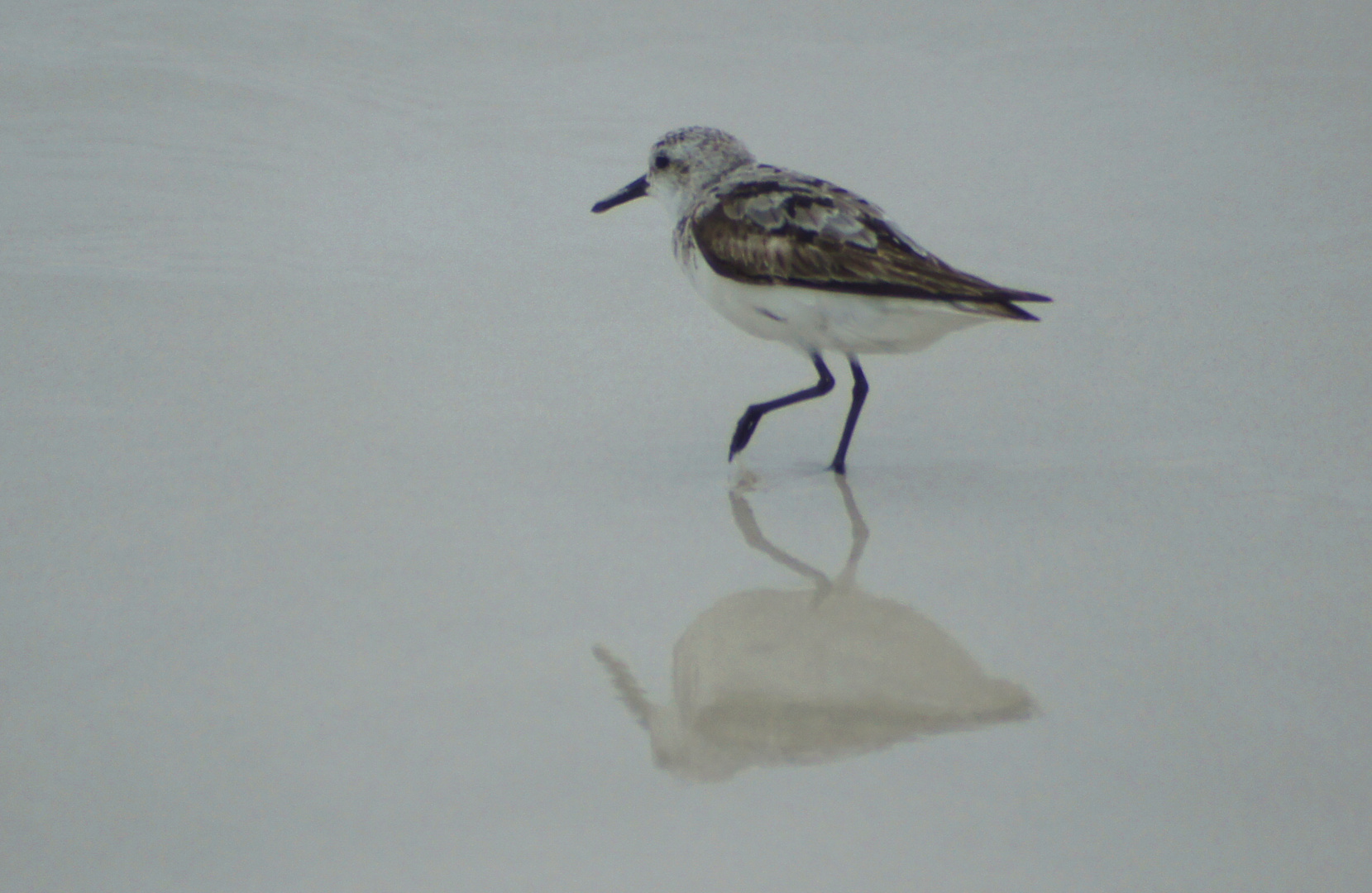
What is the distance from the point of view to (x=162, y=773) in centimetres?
300

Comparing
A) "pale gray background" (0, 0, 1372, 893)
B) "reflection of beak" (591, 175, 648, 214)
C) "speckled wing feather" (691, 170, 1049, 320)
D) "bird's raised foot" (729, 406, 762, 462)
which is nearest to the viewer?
"pale gray background" (0, 0, 1372, 893)

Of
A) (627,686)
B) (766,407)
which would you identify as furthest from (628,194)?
(627,686)

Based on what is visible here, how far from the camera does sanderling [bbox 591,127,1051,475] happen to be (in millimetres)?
4020

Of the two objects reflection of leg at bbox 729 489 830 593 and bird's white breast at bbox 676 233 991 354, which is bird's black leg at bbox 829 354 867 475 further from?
reflection of leg at bbox 729 489 830 593

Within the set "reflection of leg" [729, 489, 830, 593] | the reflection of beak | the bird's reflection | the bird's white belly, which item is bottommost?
the bird's reflection

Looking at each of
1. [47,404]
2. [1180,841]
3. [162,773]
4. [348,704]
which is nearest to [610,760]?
[348,704]

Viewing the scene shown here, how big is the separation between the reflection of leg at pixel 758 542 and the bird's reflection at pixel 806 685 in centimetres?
→ 6

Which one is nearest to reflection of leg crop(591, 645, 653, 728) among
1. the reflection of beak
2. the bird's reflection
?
the bird's reflection

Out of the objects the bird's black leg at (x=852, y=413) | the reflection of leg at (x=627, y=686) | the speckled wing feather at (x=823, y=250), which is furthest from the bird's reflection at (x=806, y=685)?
the speckled wing feather at (x=823, y=250)

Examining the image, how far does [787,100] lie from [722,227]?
3.74m

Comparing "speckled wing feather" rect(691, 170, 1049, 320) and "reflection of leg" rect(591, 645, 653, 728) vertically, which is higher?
"speckled wing feather" rect(691, 170, 1049, 320)

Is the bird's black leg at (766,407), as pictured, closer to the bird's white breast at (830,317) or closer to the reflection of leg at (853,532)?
the bird's white breast at (830,317)

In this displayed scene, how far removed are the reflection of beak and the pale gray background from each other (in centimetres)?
54

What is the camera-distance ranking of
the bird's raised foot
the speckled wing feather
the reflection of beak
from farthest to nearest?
the reflection of beak → the bird's raised foot → the speckled wing feather
